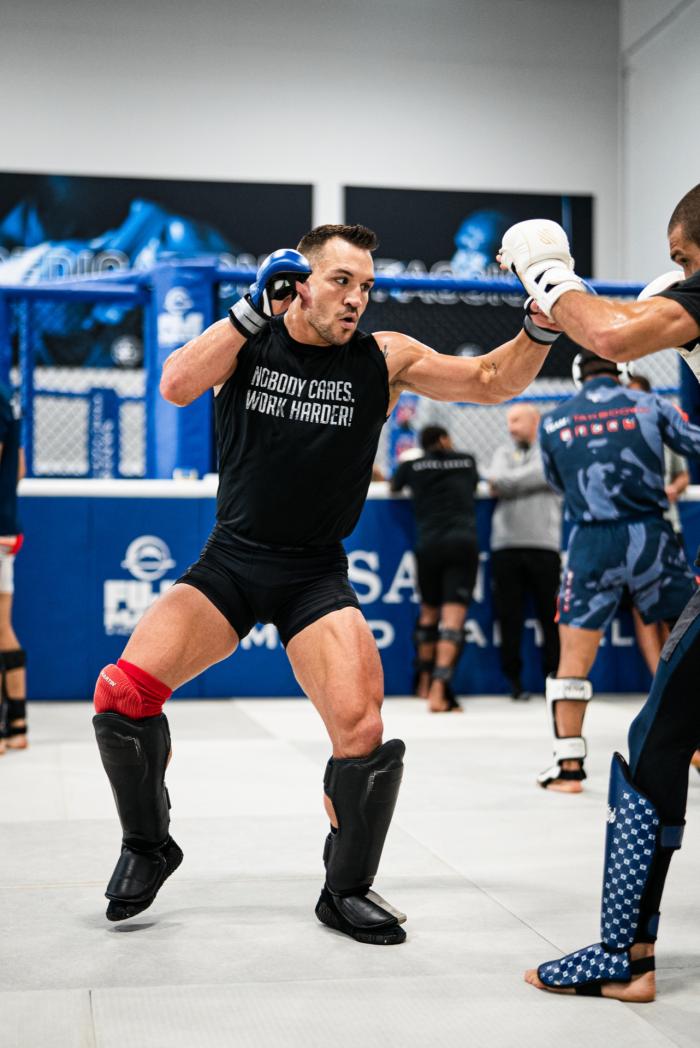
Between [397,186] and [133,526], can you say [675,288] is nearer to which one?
[133,526]

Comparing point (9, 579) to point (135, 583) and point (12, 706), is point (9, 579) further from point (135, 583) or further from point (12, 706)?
point (135, 583)

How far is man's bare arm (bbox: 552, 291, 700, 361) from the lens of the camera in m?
2.53

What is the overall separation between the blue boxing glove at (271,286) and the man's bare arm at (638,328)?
84cm

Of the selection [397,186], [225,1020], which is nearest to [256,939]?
[225,1020]

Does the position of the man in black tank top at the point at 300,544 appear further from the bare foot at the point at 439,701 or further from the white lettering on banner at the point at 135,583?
the white lettering on banner at the point at 135,583

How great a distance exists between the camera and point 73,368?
513 inches

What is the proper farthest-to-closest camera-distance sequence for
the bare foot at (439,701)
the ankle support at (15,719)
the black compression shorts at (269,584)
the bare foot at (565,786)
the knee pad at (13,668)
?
1. the bare foot at (439,701)
2. the ankle support at (15,719)
3. the knee pad at (13,668)
4. the bare foot at (565,786)
5. the black compression shorts at (269,584)

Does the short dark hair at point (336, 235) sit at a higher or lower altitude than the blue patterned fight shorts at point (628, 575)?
higher

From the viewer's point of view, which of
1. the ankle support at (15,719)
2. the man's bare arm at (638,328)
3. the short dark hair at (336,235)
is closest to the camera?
the man's bare arm at (638,328)

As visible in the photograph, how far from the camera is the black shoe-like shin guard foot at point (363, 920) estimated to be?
313 cm

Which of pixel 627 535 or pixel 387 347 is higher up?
pixel 387 347

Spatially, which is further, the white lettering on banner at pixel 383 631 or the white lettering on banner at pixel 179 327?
the white lettering on banner at pixel 383 631

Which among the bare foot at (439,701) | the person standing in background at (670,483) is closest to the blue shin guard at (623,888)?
the person standing in background at (670,483)

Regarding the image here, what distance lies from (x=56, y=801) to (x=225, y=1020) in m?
2.42
